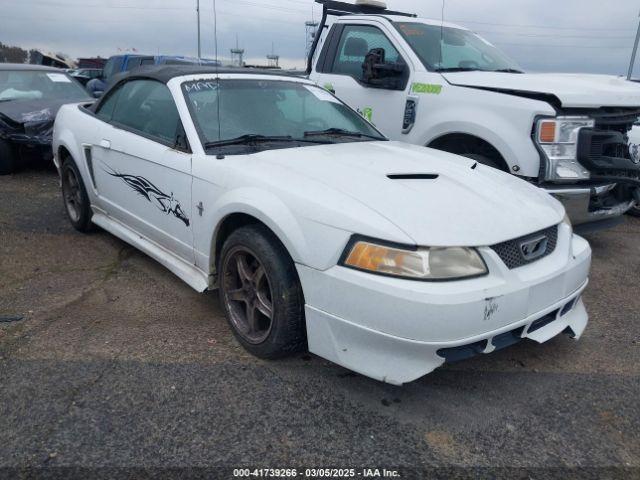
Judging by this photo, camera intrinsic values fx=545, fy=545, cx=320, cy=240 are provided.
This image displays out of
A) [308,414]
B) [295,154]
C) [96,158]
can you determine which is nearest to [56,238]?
[96,158]

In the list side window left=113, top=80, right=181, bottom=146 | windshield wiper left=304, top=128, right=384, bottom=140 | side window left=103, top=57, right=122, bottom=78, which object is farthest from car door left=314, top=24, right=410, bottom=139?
side window left=103, top=57, right=122, bottom=78

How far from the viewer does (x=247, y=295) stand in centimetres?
299

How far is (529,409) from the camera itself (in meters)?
2.58

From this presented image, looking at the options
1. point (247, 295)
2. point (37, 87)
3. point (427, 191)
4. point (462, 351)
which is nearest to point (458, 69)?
point (427, 191)

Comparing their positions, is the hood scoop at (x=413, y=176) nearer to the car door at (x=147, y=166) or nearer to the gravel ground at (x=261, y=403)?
the gravel ground at (x=261, y=403)

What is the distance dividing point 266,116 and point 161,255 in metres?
1.17

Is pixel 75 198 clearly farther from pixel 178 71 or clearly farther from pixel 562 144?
pixel 562 144

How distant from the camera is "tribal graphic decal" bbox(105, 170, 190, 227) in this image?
337cm

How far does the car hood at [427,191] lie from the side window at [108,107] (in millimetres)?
1938

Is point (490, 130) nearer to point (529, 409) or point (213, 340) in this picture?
point (529, 409)

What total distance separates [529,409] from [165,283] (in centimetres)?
260

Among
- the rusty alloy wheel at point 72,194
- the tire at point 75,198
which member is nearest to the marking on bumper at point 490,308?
the tire at point 75,198

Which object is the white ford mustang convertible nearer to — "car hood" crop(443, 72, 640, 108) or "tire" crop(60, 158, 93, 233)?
"tire" crop(60, 158, 93, 233)

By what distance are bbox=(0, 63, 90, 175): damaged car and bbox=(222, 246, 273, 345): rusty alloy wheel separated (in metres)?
5.54
